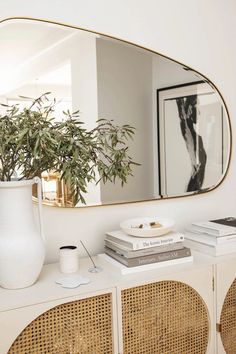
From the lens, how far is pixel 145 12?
5.90 ft

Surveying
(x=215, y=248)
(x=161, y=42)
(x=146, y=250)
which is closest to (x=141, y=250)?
(x=146, y=250)

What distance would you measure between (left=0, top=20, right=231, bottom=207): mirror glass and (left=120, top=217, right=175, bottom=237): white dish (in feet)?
0.52

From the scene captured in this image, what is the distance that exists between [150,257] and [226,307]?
1.46 feet

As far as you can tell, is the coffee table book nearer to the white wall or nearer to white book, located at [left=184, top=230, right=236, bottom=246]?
white book, located at [left=184, top=230, right=236, bottom=246]

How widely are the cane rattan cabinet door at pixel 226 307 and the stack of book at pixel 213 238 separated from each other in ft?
0.29

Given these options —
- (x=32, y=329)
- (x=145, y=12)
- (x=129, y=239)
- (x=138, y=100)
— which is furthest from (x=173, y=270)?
(x=145, y=12)

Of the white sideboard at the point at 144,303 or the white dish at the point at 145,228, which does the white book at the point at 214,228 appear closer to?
the white sideboard at the point at 144,303

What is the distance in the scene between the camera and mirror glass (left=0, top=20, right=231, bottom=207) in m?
1.54

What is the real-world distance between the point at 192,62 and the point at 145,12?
367 millimetres

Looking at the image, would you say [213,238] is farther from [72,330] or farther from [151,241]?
[72,330]

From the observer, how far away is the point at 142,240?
1502 mm

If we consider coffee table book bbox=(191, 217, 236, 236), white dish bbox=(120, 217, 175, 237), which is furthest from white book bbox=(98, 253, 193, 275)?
coffee table book bbox=(191, 217, 236, 236)

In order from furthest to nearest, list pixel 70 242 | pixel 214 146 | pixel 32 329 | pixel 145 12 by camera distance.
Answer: pixel 214 146, pixel 145 12, pixel 70 242, pixel 32 329

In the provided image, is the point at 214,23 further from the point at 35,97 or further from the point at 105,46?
the point at 35,97
